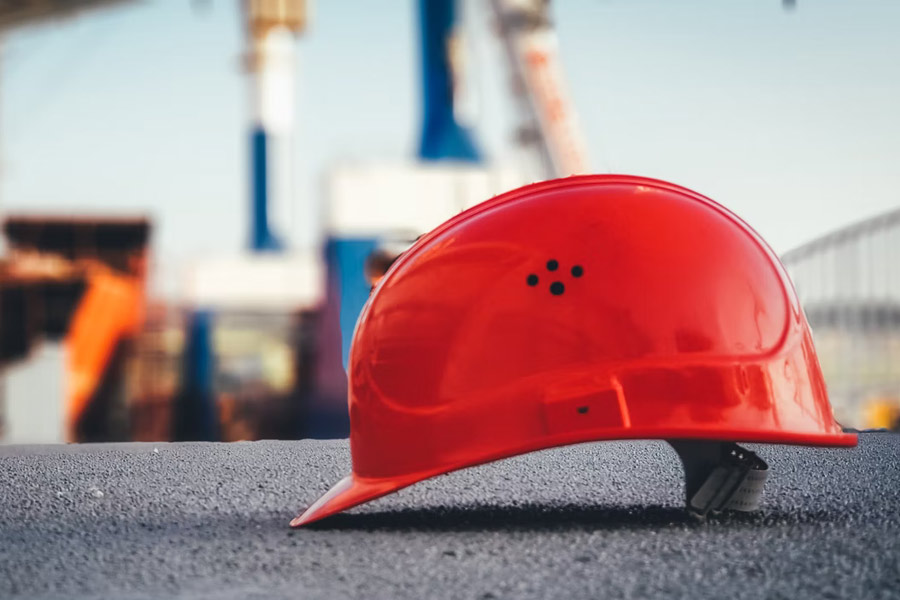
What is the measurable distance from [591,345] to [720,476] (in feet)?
1.00

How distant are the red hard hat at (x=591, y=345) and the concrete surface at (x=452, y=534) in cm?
12

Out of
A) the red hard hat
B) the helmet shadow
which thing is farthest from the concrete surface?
the red hard hat

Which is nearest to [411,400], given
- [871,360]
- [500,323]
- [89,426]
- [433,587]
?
[500,323]

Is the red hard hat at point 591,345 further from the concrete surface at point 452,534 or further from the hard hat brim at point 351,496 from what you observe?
the concrete surface at point 452,534

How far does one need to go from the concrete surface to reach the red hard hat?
0.12 metres

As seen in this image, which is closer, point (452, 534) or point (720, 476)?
point (452, 534)

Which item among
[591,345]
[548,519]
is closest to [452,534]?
[548,519]

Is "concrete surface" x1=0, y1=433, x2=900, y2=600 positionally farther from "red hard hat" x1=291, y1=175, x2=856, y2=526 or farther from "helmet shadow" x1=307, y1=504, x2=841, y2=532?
"red hard hat" x1=291, y1=175, x2=856, y2=526

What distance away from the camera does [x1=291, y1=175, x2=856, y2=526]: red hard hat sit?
1407mm

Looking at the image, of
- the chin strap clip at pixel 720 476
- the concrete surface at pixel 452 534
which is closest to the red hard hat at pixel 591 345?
the chin strap clip at pixel 720 476

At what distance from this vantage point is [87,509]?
1.67 metres

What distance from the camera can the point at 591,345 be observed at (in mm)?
1428

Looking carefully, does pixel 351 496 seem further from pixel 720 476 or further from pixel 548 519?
pixel 720 476

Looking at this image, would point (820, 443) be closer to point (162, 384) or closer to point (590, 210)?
point (590, 210)
